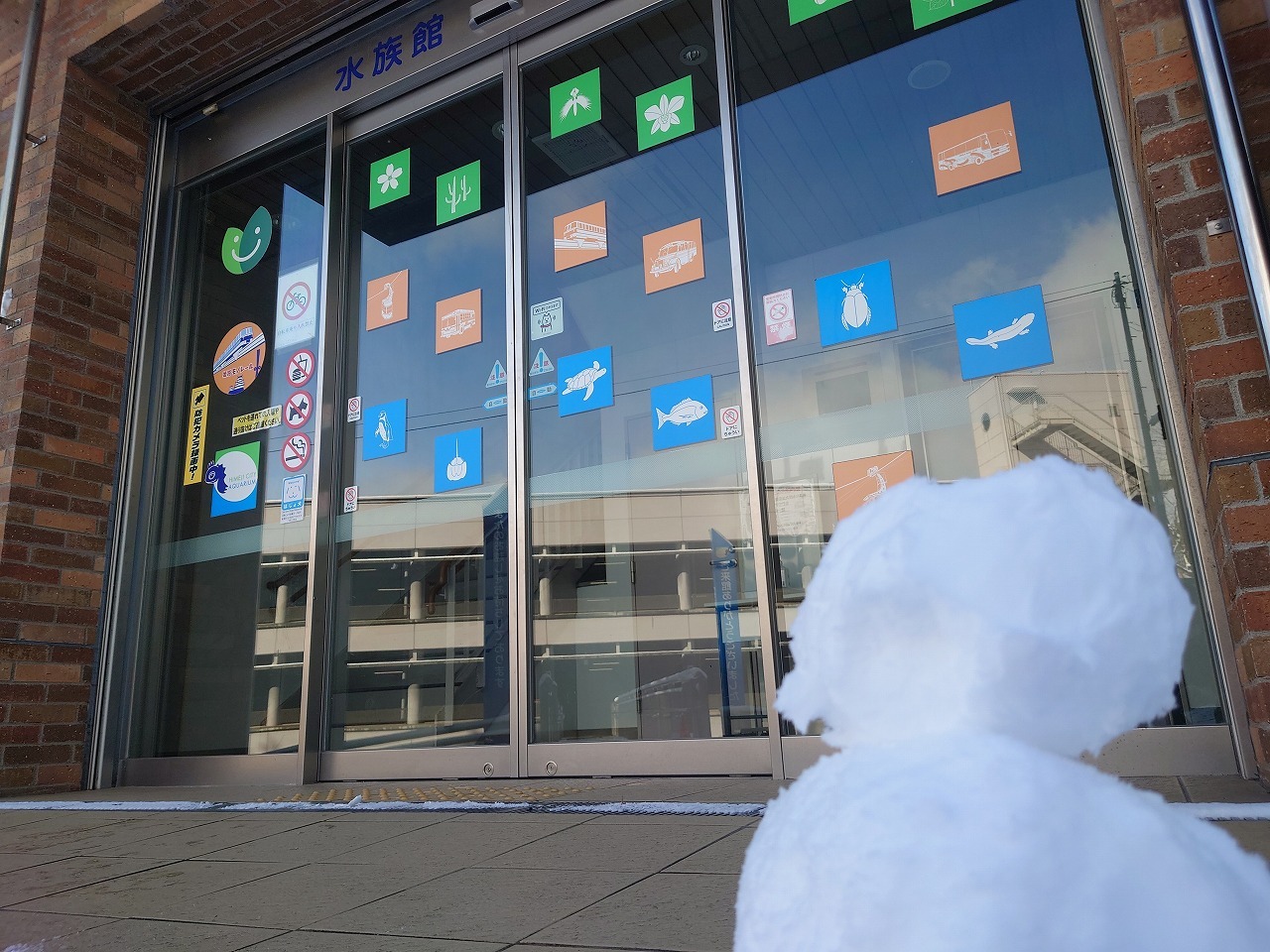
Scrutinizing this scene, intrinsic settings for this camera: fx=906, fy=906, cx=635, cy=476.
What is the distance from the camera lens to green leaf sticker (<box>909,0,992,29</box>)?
9.58ft

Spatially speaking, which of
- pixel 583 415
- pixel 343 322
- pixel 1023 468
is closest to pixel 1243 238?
pixel 1023 468

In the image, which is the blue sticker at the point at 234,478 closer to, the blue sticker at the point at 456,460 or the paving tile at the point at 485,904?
the blue sticker at the point at 456,460

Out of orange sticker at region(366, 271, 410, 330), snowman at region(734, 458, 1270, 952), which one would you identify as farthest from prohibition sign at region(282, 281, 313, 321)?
snowman at region(734, 458, 1270, 952)

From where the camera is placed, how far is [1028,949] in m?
0.30

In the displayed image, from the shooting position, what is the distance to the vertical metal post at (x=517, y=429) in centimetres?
322

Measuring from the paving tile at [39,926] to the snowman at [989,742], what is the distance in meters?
1.39

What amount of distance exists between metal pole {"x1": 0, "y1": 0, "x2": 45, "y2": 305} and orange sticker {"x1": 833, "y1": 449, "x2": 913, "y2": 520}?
3534 millimetres

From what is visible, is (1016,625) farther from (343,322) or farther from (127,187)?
(127,187)

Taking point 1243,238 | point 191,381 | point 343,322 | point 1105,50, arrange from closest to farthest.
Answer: point 1243,238 < point 1105,50 < point 343,322 < point 191,381

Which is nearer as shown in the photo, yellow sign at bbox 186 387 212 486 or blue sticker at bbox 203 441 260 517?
blue sticker at bbox 203 441 260 517

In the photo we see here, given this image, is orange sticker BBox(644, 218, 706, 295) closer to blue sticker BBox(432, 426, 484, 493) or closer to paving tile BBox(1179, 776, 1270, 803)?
blue sticker BBox(432, 426, 484, 493)

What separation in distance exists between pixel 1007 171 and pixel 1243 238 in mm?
1404

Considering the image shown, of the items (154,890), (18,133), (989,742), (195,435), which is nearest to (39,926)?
(154,890)

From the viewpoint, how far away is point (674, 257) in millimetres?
3299
